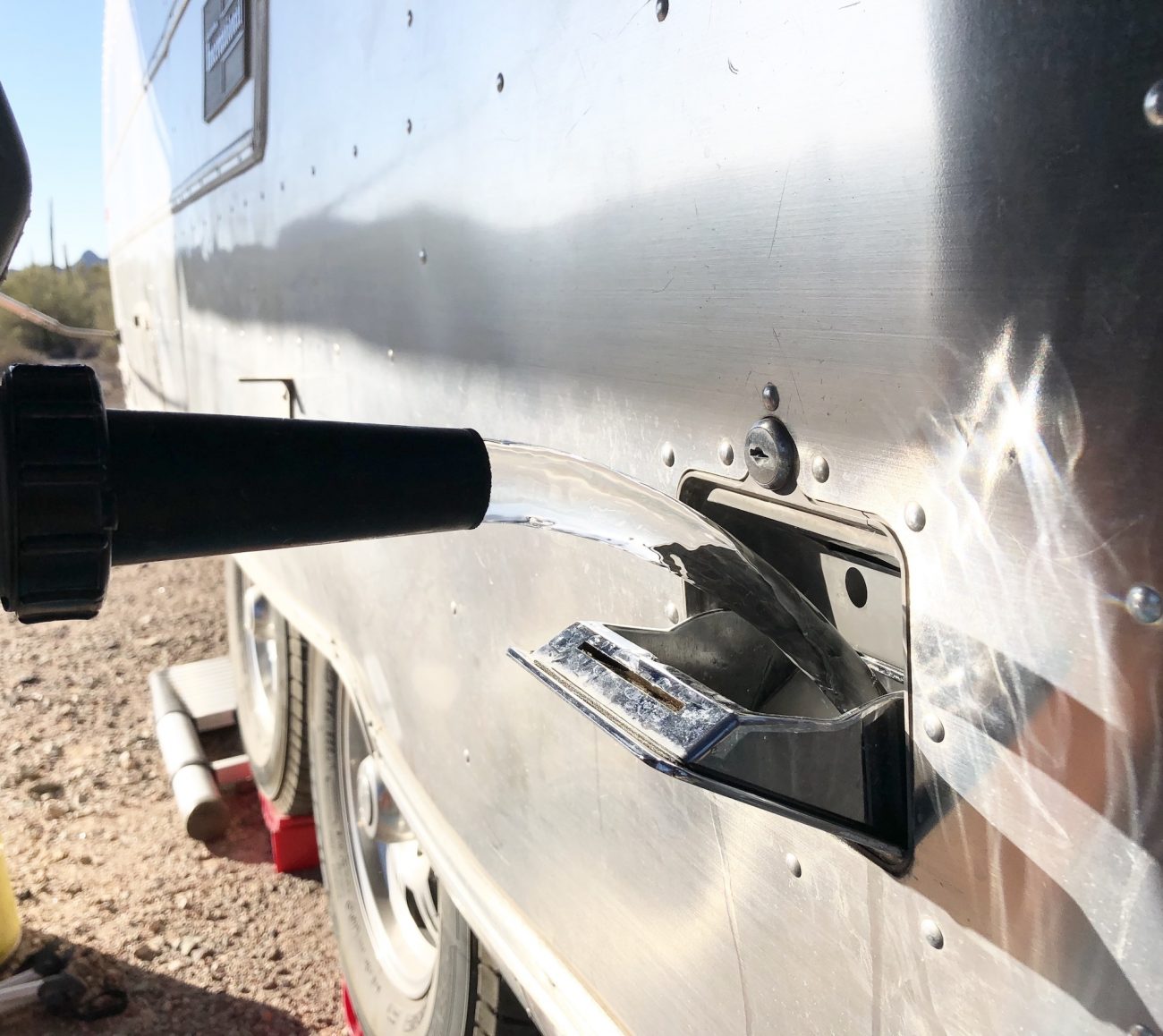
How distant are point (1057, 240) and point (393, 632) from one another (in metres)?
1.25

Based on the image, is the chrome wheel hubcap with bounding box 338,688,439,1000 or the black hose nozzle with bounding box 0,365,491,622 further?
the chrome wheel hubcap with bounding box 338,688,439,1000

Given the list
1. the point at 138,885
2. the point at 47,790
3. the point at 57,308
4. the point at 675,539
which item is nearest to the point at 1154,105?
the point at 675,539

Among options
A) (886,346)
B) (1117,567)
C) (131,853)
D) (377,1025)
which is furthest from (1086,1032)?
(131,853)

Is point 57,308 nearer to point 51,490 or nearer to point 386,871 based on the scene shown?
point 386,871

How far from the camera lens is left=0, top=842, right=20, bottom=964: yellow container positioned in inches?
116

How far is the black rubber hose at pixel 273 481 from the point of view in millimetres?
606

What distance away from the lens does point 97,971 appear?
2961 millimetres

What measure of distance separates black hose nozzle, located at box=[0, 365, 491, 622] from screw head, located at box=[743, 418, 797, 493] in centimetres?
20

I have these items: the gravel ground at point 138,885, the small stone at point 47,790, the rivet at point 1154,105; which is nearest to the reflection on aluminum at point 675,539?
the rivet at point 1154,105

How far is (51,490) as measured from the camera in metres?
0.56

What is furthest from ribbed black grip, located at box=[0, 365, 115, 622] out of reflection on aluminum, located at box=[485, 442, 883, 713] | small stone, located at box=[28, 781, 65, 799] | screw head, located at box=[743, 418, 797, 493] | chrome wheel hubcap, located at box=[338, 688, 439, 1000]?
small stone, located at box=[28, 781, 65, 799]

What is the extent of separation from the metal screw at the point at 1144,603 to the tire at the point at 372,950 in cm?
131

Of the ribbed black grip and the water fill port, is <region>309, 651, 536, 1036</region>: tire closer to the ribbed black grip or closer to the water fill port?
the water fill port

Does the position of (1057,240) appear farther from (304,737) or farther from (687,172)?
(304,737)
